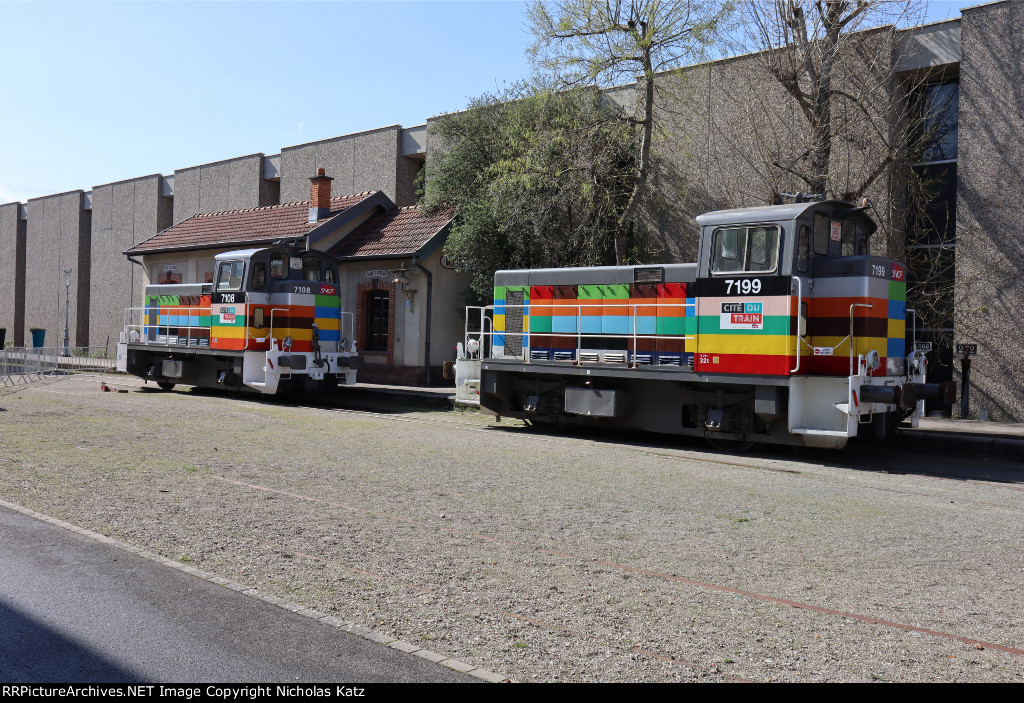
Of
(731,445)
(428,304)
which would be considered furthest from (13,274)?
(731,445)

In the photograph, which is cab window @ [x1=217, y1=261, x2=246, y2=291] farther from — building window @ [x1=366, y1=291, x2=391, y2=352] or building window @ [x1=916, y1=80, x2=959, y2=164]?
building window @ [x1=916, y1=80, x2=959, y2=164]

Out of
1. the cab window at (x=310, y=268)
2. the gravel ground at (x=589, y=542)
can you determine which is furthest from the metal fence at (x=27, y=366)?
the gravel ground at (x=589, y=542)

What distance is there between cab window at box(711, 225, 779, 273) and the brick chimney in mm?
17315

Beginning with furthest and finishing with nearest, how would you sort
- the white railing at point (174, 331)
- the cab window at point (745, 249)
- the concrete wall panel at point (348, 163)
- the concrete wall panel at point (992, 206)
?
the concrete wall panel at point (348, 163) < the white railing at point (174, 331) < the concrete wall panel at point (992, 206) < the cab window at point (745, 249)

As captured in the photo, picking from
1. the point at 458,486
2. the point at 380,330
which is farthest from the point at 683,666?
the point at 380,330

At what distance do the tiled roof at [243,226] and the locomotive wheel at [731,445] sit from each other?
16346 mm

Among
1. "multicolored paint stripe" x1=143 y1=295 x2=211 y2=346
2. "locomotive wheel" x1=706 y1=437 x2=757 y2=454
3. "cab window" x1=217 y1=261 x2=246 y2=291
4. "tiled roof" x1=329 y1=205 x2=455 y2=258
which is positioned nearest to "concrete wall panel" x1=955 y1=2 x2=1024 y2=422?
"locomotive wheel" x1=706 y1=437 x2=757 y2=454

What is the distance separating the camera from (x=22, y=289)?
46094 millimetres

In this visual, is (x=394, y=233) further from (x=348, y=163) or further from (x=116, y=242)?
(x=116, y=242)

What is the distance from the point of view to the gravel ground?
4.41 metres

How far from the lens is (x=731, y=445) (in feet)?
44.0

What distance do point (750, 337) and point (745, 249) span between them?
1.34m

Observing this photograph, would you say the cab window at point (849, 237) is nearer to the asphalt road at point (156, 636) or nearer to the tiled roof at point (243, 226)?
the asphalt road at point (156, 636)

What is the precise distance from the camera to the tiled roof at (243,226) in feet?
89.4
